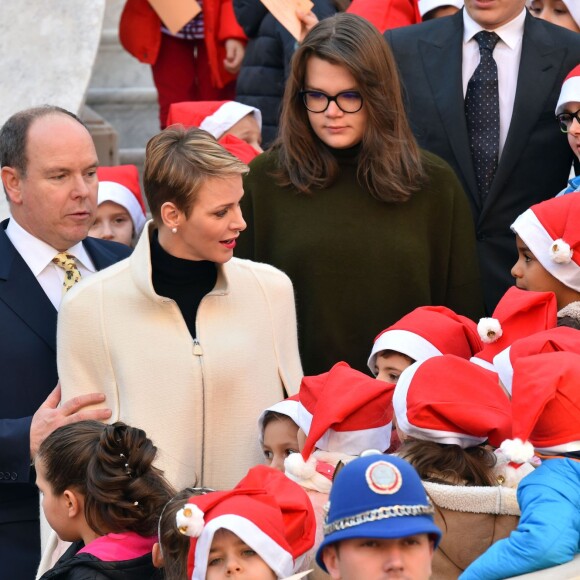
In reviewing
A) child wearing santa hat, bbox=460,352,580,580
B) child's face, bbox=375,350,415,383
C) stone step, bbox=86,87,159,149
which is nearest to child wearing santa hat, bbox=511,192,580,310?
child's face, bbox=375,350,415,383

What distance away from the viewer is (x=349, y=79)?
18.2 ft

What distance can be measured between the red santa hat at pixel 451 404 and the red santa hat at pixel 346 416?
0.59 feet

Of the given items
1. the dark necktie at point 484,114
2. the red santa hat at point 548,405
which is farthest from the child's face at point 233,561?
the dark necktie at point 484,114

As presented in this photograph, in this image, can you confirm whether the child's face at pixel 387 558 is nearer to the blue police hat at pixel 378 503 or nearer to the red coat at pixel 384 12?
the blue police hat at pixel 378 503

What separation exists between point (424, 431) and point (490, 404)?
0.75 ft

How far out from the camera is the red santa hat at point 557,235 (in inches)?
213

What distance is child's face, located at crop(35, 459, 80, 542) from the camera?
183 inches

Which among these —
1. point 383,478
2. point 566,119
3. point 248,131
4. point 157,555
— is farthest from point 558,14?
point 383,478

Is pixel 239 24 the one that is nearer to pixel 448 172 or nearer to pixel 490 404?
pixel 448 172

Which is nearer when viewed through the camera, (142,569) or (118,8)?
(142,569)

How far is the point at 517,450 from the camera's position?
4277mm

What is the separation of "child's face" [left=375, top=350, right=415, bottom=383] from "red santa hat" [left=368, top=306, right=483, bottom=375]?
0.09ft

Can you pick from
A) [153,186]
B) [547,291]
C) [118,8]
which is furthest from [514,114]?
[118,8]

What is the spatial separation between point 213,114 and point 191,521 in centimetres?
396
